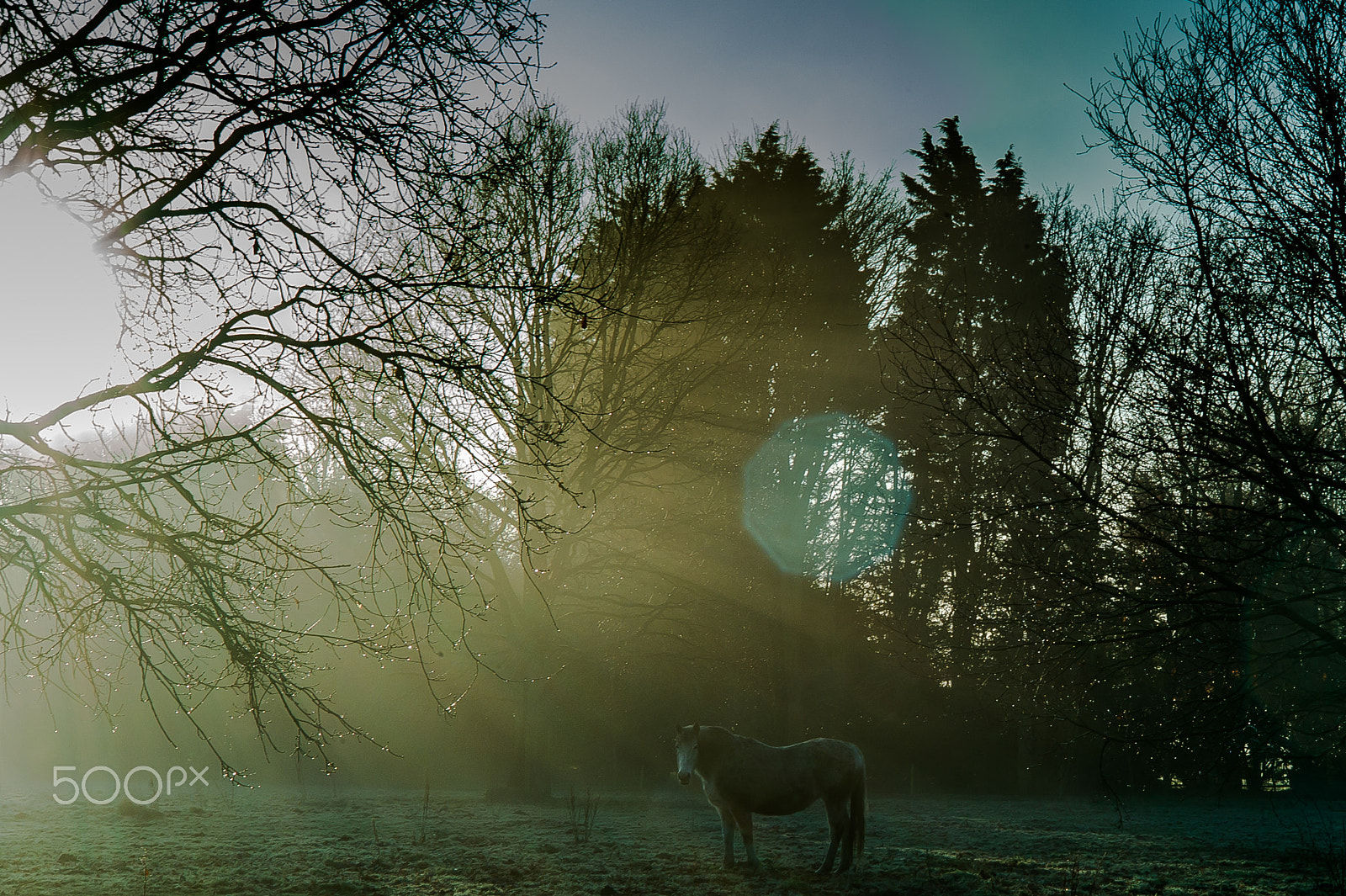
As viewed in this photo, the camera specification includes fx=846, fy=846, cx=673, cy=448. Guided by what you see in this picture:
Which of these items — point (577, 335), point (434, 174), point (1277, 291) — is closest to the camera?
point (434, 174)

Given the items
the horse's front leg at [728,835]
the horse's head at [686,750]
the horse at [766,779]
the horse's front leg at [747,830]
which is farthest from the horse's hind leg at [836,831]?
the horse's head at [686,750]

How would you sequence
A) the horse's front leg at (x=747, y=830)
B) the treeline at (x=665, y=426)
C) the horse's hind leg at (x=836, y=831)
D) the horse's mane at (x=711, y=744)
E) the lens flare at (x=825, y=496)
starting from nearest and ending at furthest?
the treeline at (x=665, y=426) → the horse's hind leg at (x=836, y=831) → the horse's front leg at (x=747, y=830) → the horse's mane at (x=711, y=744) → the lens flare at (x=825, y=496)

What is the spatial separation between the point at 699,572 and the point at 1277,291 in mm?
11592

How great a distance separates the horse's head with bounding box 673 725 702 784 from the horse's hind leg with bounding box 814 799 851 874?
53.9 inches

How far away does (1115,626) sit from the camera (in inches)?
273

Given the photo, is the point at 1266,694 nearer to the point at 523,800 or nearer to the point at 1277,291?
the point at 1277,291

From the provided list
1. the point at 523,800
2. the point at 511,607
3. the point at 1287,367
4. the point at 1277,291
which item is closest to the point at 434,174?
the point at 1277,291

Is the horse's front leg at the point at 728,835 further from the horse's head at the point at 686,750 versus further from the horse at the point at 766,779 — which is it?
the horse's head at the point at 686,750

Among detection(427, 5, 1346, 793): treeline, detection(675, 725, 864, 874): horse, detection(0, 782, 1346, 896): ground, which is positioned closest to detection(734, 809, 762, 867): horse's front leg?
detection(675, 725, 864, 874): horse

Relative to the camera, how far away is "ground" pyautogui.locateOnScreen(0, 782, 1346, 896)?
22.0 feet

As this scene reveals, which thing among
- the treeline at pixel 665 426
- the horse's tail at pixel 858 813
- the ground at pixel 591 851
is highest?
the treeline at pixel 665 426

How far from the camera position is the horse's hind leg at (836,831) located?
762 centimetres

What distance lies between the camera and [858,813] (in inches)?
318

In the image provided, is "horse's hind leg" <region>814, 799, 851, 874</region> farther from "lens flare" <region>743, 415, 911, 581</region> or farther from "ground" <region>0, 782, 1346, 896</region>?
"lens flare" <region>743, 415, 911, 581</region>
